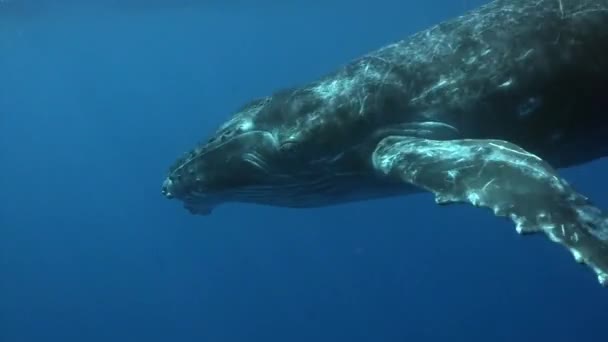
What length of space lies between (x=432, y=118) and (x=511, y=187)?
241cm

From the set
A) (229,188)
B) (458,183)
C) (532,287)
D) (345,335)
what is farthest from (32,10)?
(458,183)

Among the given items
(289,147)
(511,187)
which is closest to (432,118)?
(289,147)

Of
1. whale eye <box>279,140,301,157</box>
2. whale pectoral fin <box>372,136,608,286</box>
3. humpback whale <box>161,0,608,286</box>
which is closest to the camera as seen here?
whale pectoral fin <box>372,136,608,286</box>

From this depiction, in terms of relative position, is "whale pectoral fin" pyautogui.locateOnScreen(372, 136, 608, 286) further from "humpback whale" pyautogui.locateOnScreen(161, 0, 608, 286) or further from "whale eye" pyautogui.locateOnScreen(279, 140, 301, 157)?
"whale eye" pyautogui.locateOnScreen(279, 140, 301, 157)

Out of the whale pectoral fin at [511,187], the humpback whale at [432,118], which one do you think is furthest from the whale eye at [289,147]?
the whale pectoral fin at [511,187]

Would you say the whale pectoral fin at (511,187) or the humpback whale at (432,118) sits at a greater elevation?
the humpback whale at (432,118)

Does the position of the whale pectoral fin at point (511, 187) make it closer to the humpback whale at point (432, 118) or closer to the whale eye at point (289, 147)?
the humpback whale at point (432, 118)

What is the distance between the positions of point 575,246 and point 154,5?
47823 mm

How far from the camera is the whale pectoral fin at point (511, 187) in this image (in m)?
5.84

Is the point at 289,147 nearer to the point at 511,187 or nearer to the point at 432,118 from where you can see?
the point at 432,118

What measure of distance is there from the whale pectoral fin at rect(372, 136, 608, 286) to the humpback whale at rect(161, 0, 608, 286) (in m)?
0.03

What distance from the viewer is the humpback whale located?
8.16 m

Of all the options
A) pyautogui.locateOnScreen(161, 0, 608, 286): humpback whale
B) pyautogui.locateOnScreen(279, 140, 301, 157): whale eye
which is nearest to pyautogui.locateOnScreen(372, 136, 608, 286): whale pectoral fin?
pyautogui.locateOnScreen(161, 0, 608, 286): humpback whale

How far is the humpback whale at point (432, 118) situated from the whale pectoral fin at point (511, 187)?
0.03 m
